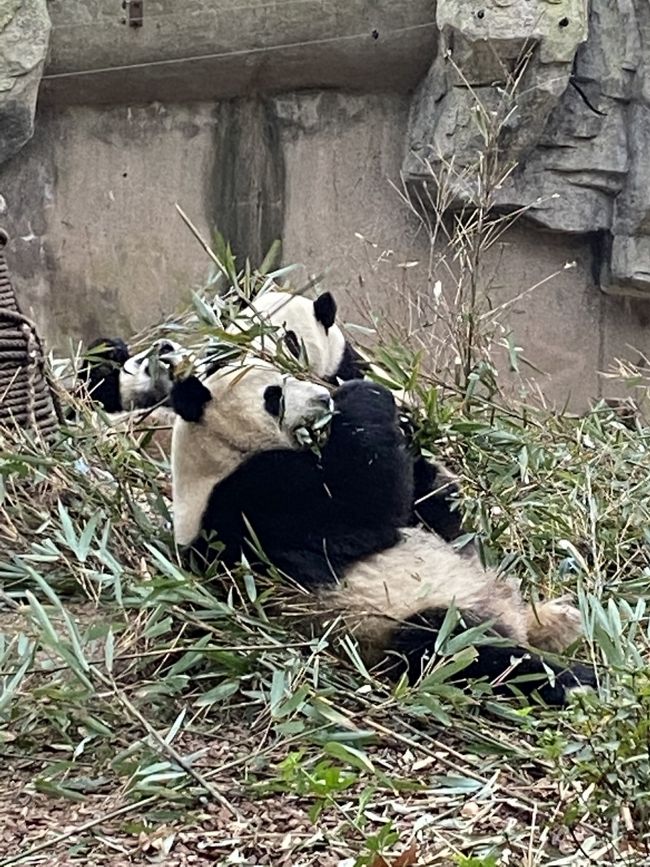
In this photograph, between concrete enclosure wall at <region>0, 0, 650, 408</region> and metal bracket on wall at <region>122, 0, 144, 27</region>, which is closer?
metal bracket on wall at <region>122, 0, 144, 27</region>

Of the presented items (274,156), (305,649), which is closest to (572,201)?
(274,156)

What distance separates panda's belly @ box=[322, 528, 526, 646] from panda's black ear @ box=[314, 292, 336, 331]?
0.76 metres

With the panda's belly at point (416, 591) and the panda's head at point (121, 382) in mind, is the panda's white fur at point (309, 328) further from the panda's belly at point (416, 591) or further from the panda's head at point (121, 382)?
the panda's head at point (121, 382)

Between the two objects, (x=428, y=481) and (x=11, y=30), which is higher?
(x=11, y=30)

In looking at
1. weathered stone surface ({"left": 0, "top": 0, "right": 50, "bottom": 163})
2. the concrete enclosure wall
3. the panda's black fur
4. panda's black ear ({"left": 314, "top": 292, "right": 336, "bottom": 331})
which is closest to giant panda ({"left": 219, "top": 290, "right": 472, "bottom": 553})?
panda's black ear ({"left": 314, "top": 292, "right": 336, "bottom": 331})

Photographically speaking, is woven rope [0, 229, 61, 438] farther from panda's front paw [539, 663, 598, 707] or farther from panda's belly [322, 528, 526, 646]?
panda's front paw [539, 663, 598, 707]

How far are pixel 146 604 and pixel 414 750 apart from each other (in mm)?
596

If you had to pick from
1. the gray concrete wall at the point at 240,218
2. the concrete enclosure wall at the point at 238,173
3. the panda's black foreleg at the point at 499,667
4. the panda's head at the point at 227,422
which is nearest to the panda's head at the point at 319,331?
the panda's head at the point at 227,422

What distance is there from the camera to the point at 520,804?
213cm

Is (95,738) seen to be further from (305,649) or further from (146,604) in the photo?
(305,649)

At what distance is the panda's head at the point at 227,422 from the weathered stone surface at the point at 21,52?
303 cm

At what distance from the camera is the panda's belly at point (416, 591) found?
282 cm

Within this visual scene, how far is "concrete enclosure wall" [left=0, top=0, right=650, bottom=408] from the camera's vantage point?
19.4 feet

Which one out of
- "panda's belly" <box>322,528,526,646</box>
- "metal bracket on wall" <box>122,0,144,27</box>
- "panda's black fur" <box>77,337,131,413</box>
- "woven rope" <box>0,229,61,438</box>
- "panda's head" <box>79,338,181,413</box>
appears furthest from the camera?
"metal bracket on wall" <box>122,0,144,27</box>
